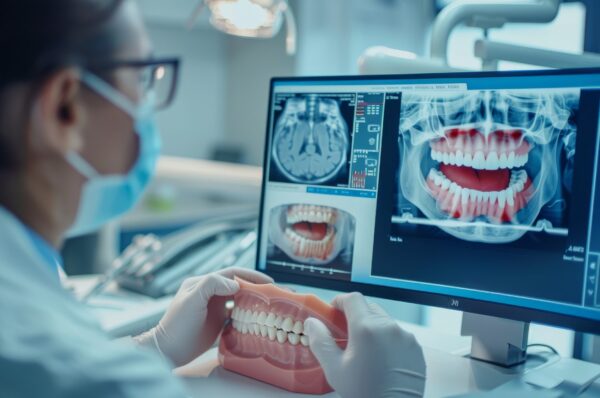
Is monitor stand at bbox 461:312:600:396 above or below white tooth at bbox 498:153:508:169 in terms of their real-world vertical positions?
below

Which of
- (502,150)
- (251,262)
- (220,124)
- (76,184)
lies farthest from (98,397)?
(220,124)

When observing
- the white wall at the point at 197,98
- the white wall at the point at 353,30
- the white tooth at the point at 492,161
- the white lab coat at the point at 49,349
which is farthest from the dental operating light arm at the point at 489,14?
the white wall at the point at 197,98

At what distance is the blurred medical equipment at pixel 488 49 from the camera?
121 centimetres

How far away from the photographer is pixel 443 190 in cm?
103

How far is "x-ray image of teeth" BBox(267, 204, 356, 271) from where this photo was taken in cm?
112

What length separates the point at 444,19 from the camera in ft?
4.13

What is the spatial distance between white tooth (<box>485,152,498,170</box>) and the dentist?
45cm

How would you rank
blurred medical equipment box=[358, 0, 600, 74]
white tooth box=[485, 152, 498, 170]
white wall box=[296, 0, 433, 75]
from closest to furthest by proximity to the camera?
white tooth box=[485, 152, 498, 170]
blurred medical equipment box=[358, 0, 600, 74]
white wall box=[296, 0, 433, 75]

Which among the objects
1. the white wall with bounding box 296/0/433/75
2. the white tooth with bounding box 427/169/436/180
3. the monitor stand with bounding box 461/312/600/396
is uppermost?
the white wall with bounding box 296/0/433/75

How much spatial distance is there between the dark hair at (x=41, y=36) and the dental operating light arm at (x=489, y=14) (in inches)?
29.5

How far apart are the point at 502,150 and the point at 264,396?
48 cm

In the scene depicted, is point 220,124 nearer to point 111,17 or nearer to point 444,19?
point 444,19

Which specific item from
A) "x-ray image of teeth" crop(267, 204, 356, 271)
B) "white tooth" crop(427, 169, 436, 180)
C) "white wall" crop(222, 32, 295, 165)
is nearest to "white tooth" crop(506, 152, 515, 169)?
"white tooth" crop(427, 169, 436, 180)

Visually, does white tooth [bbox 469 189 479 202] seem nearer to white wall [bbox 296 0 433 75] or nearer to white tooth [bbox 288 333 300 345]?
white tooth [bbox 288 333 300 345]
